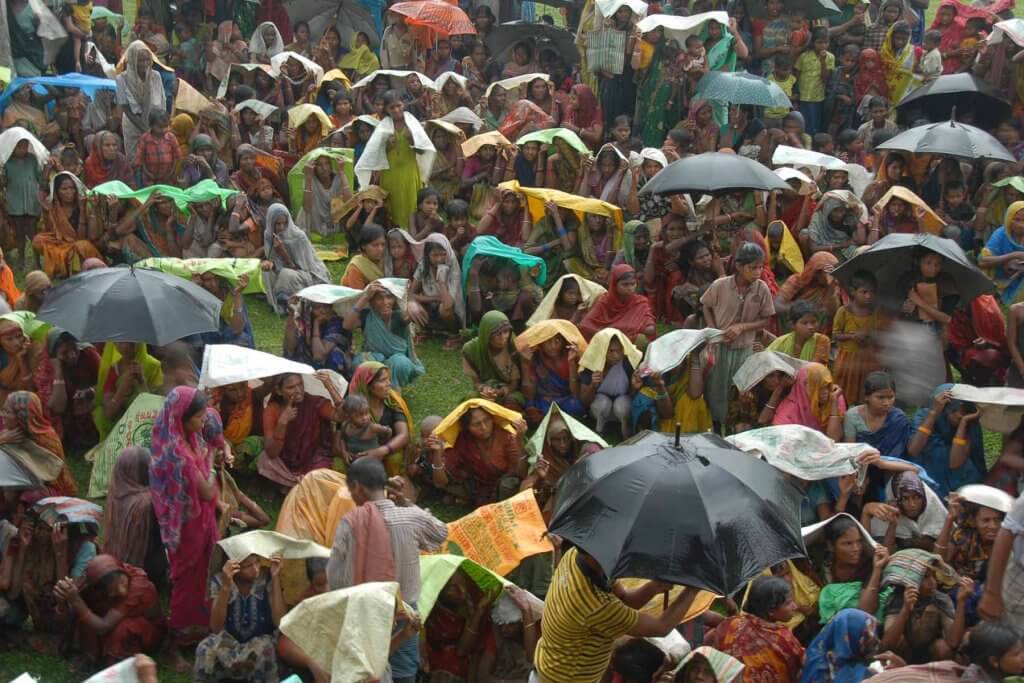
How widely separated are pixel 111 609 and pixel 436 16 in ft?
35.6

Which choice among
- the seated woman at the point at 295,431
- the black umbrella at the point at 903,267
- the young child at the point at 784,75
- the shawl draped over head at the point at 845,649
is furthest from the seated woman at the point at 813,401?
the young child at the point at 784,75

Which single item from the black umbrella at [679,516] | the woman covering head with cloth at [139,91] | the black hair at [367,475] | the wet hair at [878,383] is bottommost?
the wet hair at [878,383]

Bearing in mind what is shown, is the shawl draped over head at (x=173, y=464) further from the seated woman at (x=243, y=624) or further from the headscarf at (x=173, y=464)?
the seated woman at (x=243, y=624)

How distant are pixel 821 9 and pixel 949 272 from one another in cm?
701

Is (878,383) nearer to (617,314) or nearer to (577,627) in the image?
(617,314)

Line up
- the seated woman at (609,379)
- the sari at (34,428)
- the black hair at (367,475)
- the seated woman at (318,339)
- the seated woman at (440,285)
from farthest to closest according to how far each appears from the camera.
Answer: the seated woman at (440,285)
the seated woman at (318,339)
the seated woman at (609,379)
the sari at (34,428)
the black hair at (367,475)

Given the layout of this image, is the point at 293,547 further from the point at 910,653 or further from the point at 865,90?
the point at 865,90

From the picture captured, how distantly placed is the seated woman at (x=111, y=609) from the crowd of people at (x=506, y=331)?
0.02 metres

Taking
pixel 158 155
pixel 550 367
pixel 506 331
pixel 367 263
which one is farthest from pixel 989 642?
pixel 158 155

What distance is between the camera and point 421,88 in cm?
1506

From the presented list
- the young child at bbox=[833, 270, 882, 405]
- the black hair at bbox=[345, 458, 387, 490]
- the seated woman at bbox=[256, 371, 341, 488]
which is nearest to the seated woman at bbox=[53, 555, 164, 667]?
the black hair at bbox=[345, 458, 387, 490]

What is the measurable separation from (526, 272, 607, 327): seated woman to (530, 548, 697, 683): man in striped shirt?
531 centimetres

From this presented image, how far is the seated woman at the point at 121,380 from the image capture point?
885 cm

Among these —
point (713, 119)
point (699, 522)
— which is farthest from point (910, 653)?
point (713, 119)
